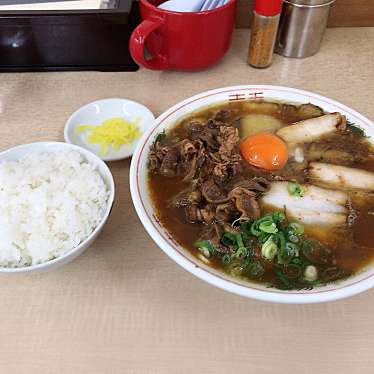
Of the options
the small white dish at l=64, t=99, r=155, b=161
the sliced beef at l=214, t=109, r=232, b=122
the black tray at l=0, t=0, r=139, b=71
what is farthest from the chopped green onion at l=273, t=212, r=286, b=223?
the black tray at l=0, t=0, r=139, b=71

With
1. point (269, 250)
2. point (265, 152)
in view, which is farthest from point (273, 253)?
point (265, 152)

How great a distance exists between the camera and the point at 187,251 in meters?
1.20

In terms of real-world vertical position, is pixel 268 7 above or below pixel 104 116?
above

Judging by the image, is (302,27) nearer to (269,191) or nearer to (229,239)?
(269,191)

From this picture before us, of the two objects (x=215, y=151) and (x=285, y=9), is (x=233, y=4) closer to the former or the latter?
(x=285, y=9)

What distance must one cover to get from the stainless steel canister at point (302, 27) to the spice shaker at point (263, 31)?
0.41 ft

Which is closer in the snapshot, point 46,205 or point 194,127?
point 46,205

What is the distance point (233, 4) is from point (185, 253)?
47.4 inches

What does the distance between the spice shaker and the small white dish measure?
2.16 ft

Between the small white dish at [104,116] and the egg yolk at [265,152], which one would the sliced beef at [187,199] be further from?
the small white dish at [104,116]

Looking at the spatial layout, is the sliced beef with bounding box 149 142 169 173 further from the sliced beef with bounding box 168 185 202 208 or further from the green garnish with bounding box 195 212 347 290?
the green garnish with bounding box 195 212 347 290

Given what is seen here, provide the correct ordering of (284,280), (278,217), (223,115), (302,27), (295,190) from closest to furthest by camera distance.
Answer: (284,280) → (278,217) → (295,190) → (223,115) → (302,27)

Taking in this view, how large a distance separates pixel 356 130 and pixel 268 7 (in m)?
0.71

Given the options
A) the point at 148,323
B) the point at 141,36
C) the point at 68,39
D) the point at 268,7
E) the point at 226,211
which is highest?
the point at 268,7
